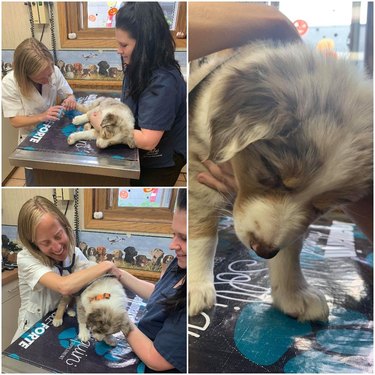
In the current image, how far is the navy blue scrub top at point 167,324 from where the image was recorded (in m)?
1.23

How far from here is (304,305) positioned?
1.25m

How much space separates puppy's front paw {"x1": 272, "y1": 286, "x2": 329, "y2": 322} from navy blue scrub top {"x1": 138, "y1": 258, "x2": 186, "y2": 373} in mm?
311

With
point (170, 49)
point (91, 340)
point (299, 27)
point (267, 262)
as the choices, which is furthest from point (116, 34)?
point (91, 340)

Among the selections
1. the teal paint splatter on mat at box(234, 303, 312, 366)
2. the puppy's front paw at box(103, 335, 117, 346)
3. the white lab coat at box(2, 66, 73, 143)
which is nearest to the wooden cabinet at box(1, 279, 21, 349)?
the puppy's front paw at box(103, 335, 117, 346)

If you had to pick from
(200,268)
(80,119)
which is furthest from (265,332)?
(80,119)

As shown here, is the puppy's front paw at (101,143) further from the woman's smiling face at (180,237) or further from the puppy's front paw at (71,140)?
the woman's smiling face at (180,237)

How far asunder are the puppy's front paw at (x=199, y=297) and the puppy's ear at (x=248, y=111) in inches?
15.6

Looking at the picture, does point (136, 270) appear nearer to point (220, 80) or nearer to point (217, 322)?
point (217, 322)

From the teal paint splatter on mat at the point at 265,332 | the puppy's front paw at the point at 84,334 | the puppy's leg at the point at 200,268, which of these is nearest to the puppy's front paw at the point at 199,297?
the puppy's leg at the point at 200,268

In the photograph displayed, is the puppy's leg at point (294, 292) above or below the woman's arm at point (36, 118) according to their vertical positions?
below

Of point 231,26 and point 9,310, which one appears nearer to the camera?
point 231,26

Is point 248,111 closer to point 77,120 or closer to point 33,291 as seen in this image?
point 77,120

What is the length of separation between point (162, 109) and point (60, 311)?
693mm

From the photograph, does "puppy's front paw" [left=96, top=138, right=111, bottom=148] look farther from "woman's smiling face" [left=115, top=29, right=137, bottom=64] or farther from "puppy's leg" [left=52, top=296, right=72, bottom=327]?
"puppy's leg" [left=52, top=296, right=72, bottom=327]
